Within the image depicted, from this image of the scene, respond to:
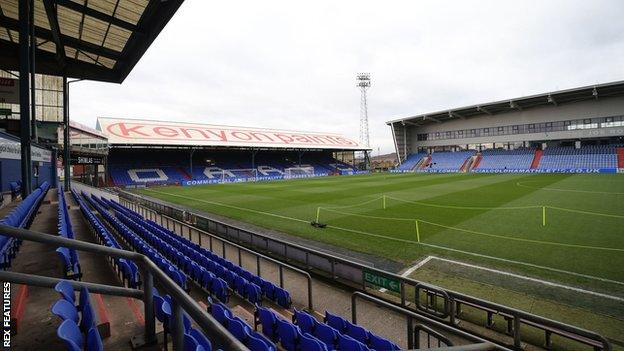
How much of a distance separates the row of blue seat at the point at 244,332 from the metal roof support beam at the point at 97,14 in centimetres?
1029

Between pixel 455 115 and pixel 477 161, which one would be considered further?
pixel 455 115

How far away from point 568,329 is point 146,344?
18.9ft

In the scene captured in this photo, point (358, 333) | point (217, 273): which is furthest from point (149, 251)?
point (358, 333)

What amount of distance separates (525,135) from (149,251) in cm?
6495

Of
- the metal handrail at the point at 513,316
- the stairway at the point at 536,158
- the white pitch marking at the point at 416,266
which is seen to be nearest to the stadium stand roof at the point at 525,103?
the stairway at the point at 536,158

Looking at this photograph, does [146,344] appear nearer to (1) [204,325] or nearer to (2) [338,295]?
(1) [204,325]

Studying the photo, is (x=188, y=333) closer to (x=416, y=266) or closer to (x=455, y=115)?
(x=416, y=266)

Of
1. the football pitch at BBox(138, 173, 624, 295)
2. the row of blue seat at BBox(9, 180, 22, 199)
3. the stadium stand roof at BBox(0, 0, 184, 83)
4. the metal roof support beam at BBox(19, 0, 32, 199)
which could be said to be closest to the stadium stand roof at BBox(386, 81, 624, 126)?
the football pitch at BBox(138, 173, 624, 295)

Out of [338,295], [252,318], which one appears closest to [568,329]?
[338,295]

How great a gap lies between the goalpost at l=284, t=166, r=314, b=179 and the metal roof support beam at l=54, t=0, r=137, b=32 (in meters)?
44.4

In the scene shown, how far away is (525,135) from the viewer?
56906mm

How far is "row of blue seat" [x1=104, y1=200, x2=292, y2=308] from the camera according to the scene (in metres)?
7.03

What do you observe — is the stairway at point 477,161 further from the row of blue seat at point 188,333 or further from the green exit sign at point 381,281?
the row of blue seat at point 188,333

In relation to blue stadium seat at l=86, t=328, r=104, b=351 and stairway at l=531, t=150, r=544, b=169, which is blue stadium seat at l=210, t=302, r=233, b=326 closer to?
blue stadium seat at l=86, t=328, r=104, b=351
